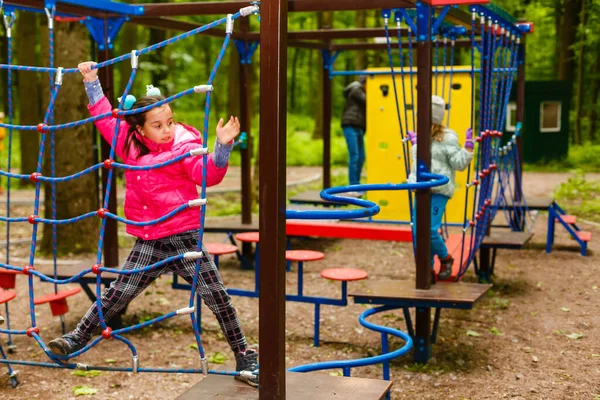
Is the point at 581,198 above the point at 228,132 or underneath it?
underneath

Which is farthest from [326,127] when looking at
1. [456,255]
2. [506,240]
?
[456,255]

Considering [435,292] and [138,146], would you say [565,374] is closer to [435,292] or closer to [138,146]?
[435,292]

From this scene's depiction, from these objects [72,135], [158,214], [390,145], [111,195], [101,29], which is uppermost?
[101,29]

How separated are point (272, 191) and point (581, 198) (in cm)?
1125

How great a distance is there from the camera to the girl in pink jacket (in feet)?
11.5

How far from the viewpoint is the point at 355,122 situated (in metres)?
10.3

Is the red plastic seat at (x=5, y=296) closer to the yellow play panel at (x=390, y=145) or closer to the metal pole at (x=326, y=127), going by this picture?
the yellow play panel at (x=390, y=145)

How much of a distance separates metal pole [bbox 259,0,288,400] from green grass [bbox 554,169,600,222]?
9.36 metres

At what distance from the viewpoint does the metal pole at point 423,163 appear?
16.5 feet

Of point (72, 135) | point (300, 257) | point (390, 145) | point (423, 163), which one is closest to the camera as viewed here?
point (423, 163)

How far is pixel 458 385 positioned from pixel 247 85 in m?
4.28

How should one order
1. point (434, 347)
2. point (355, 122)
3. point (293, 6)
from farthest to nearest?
point (355, 122)
point (434, 347)
point (293, 6)

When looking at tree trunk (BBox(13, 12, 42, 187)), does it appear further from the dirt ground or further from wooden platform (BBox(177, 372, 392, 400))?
wooden platform (BBox(177, 372, 392, 400))

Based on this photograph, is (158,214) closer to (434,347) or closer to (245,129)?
(434,347)
